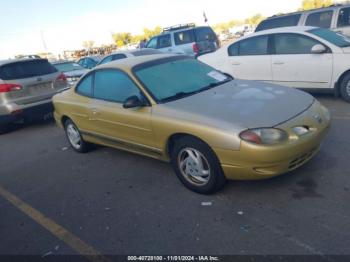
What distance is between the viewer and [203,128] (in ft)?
11.8

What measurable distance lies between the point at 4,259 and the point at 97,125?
2285 mm

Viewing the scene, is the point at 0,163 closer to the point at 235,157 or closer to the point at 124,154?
the point at 124,154

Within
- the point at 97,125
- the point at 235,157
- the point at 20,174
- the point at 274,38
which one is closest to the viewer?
the point at 235,157

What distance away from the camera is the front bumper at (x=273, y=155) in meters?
3.34

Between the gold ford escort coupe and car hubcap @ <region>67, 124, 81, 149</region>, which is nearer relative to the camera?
the gold ford escort coupe

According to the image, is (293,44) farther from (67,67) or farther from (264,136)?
(67,67)

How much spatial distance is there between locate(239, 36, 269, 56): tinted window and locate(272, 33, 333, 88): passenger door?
25cm

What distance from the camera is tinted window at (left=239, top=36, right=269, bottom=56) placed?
739cm

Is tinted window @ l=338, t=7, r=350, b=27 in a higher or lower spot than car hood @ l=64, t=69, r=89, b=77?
higher

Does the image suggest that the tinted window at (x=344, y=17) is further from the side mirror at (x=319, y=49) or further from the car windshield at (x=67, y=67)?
the car windshield at (x=67, y=67)

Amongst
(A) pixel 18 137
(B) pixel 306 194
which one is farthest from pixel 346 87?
(A) pixel 18 137

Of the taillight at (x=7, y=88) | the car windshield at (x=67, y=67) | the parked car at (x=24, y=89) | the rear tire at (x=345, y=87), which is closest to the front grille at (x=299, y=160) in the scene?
the rear tire at (x=345, y=87)

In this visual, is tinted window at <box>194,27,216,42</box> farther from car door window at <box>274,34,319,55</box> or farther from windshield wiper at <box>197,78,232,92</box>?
windshield wiper at <box>197,78,232,92</box>

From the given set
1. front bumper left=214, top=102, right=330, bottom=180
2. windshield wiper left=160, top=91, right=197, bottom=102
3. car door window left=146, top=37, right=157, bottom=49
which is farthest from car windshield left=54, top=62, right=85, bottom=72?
front bumper left=214, top=102, right=330, bottom=180
